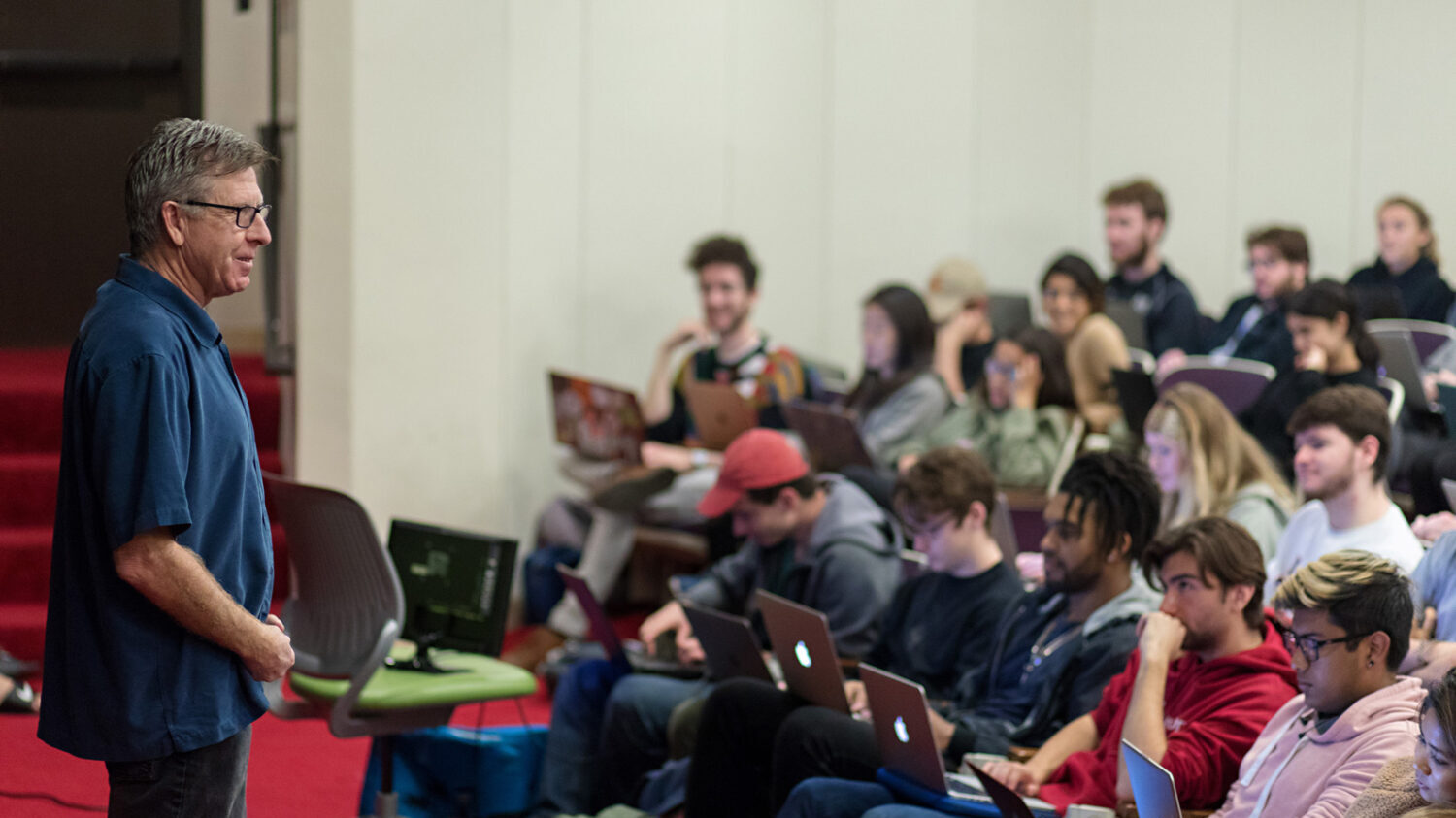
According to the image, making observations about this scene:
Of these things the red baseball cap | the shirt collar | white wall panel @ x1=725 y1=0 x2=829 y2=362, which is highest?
white wall panel @ x1=725 y1=0 x2=829 y2=362

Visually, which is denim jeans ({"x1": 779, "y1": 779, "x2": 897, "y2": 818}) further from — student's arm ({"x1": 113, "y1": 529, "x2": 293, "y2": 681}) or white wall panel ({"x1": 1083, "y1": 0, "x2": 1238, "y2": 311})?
white wall panel ({"x1": 1083, "y1": 0, "x2": 1238, "y2": 311})

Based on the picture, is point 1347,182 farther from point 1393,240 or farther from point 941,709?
point 941,709

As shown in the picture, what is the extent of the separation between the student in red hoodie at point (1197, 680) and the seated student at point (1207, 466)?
1020 millimetres

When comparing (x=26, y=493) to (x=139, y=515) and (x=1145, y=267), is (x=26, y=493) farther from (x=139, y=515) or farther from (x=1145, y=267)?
(x=1145, y=267)

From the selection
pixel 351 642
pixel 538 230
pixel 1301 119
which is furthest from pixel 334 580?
pixel 1301 119

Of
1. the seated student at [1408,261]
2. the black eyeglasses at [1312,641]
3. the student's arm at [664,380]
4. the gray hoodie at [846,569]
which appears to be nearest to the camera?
the black eyeglasses at [1312,641]

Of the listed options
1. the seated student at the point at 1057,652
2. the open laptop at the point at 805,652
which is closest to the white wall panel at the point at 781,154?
the open laptop at the point at 805,652

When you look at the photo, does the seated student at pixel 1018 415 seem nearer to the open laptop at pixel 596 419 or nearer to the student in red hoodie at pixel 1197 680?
the open laptop at pixel 596 419

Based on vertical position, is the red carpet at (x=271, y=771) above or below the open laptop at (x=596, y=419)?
below

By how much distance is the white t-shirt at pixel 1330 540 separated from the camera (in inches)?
128

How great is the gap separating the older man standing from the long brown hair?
2504mm

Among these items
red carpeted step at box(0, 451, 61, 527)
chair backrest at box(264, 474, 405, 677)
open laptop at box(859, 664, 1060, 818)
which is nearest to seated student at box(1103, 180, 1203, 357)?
open laptop at box(859, 664, 1060, 818)

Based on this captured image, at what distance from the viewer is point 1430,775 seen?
77.0 inches

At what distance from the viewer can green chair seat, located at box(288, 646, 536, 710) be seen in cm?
338
